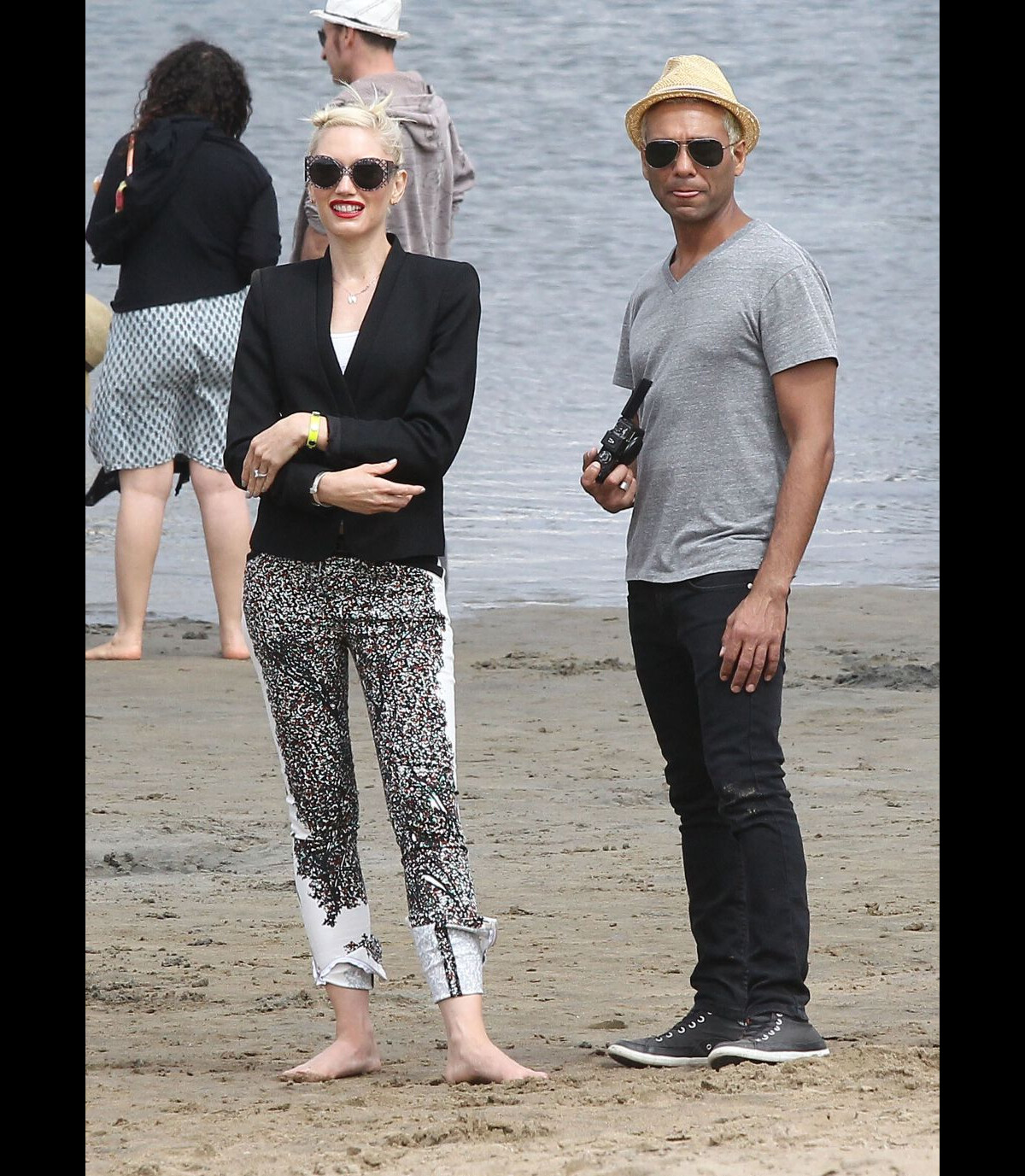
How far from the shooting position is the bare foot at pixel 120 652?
7.91 m

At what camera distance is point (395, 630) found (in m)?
3.75

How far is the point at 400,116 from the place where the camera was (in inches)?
256

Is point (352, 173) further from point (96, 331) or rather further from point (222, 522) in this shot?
point (96, 331)

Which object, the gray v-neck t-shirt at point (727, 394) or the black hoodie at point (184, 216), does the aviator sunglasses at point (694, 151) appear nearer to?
the gray v-neck t-shirt at point (727, 394)

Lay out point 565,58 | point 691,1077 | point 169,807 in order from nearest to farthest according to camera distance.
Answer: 1. point 691,1077
2. point 169,807
3. point 565,58

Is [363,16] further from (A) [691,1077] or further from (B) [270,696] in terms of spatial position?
(A) [691,1077]

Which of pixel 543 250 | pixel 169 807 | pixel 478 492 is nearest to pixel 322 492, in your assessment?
pixel 169 807

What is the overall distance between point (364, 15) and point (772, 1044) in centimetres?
393

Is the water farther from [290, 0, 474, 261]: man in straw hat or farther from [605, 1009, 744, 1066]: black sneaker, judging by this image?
[605, 1009, 744, 1066]: black sneaker

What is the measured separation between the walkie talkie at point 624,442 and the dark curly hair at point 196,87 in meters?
3.89

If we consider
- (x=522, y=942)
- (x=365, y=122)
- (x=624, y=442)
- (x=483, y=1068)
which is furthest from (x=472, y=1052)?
(x=365, y=122)

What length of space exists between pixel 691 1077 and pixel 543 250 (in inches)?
776

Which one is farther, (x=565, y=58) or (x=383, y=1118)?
(x=565, y=58)
